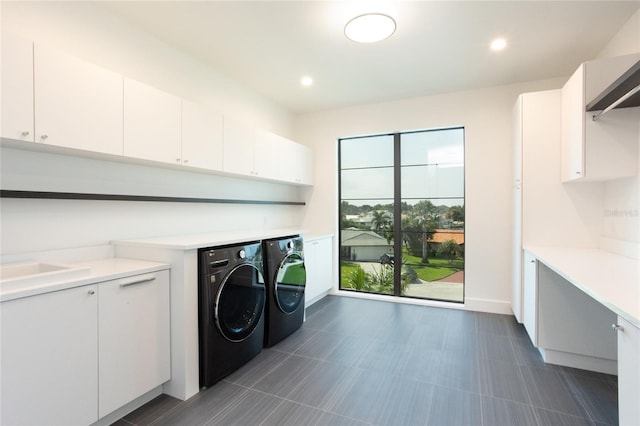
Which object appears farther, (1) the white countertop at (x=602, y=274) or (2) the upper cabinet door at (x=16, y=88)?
(2) the upper cabinet door at (x=16, y=88)

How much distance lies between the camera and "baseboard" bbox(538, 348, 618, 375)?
2191 mm

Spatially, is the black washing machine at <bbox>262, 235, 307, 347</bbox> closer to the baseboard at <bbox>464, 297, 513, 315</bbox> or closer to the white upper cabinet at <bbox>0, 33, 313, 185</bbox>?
the white upper cabinet at <bbox>0, 33, 313, 185</bbox>

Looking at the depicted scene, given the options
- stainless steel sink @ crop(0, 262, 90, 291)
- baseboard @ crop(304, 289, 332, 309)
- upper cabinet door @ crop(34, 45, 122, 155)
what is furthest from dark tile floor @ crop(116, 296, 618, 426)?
upper cabinet door @ crop(34, 45, 122, 155)

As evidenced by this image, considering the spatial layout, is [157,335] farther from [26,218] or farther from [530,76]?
[530,76]

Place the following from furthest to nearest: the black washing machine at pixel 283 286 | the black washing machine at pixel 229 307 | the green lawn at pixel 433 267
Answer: the green lawn at pixel 433 267 < the black washing machine at pixel 283 286 < the black washing machine at pixel 229 307

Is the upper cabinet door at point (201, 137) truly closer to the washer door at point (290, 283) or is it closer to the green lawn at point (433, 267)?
the washer door at point (290, 283)

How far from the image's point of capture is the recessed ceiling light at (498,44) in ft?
8.20

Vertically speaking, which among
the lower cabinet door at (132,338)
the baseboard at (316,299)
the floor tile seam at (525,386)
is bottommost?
the floor tile seam at (525,386)

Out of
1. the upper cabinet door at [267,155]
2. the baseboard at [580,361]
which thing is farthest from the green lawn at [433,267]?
the upper cabinet door at [267,155]

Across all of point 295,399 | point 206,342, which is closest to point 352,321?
point 295,399

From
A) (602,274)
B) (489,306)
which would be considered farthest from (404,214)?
(602,274)

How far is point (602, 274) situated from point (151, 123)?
2.98m

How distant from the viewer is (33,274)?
1.65 meters

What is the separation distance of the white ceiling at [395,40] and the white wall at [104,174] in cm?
17
